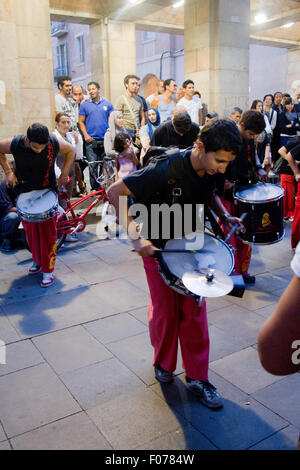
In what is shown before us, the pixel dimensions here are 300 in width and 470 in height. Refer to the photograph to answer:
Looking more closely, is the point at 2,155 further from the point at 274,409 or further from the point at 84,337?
the point at 274,409

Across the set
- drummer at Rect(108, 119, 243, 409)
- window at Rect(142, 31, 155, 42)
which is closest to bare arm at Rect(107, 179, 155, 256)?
drummer at Rect(108, 119, 243, 409)

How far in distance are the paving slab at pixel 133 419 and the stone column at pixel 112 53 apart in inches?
443

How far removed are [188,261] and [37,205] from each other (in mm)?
2600

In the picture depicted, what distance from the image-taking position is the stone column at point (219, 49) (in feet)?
34.0

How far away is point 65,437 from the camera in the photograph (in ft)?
8.22

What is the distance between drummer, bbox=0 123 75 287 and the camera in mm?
4637

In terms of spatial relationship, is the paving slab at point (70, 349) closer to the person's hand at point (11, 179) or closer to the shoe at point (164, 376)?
the shoe at point (164, 376)

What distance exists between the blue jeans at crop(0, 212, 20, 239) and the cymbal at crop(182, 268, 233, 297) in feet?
14.4

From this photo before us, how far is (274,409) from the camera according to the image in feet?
8.94

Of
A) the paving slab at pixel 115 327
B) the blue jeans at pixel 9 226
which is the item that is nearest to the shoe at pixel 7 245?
the blue jeans at pixel 9 226

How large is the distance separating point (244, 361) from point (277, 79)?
2299 cm

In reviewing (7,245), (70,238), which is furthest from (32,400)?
(70,238)

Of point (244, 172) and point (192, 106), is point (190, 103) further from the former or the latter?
point (244, 172)

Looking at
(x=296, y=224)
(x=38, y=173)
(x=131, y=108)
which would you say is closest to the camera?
(x=38, y=173)
